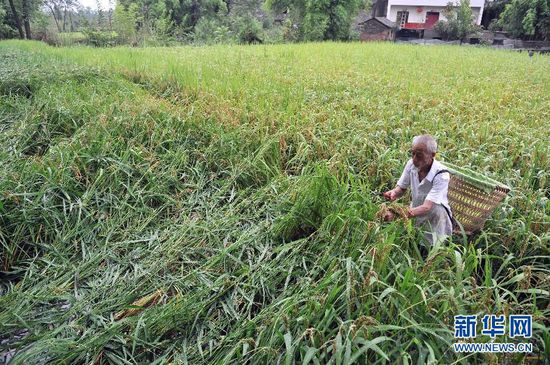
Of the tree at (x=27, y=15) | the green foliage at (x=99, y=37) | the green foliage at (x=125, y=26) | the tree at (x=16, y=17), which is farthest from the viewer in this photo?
the tree at (x=27, y=15)

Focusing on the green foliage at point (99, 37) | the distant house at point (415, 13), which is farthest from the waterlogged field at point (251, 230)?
the distant house at point (415, 13)

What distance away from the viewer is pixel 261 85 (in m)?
5.42

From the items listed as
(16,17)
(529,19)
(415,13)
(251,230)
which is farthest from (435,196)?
(415,13)

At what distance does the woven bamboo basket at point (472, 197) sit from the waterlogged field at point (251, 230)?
13cm

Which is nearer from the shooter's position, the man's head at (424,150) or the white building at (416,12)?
the man's head at (424,150)

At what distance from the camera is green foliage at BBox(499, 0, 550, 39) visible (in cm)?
2202

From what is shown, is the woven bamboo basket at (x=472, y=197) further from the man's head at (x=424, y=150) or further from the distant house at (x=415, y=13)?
the distant house at (x=415, y=13)

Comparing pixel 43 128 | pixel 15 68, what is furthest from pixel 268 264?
pixel 15 68

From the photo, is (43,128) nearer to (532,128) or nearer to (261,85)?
(261,85)

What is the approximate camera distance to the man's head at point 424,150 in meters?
2.04

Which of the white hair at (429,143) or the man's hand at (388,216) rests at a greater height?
the white hair at (429,143)

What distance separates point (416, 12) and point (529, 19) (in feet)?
33.3

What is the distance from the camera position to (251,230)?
8.71ft

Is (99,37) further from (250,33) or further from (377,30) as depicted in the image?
(377,30)
